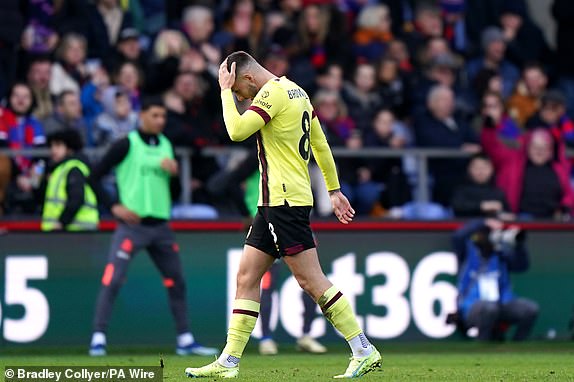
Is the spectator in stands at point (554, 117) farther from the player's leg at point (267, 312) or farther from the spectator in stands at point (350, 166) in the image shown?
the player's leg at point (267, 312)

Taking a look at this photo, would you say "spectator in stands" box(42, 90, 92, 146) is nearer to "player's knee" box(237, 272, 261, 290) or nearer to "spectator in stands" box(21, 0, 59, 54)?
"spectator in stands" box(21, 0, 59, 54)

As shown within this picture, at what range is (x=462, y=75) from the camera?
2072cm

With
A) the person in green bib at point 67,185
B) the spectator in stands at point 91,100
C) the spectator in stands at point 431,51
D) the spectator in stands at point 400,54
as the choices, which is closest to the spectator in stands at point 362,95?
the spectator in stands at point 400,54

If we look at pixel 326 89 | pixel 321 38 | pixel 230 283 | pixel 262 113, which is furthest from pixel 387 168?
pixel 262 113

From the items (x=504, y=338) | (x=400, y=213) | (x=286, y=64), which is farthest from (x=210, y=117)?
(x=504, y=338)

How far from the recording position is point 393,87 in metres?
19.4

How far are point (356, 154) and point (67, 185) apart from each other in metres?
3.50

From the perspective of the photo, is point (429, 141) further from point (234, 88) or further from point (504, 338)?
point (234, 88)

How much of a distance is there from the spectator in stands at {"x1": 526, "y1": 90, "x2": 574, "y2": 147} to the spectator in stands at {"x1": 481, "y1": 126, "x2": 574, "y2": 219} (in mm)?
888

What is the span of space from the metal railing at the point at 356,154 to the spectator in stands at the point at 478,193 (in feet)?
1.23

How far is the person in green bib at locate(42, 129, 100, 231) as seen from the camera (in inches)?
617

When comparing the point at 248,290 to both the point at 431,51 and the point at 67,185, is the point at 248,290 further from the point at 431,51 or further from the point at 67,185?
the point at 431,51

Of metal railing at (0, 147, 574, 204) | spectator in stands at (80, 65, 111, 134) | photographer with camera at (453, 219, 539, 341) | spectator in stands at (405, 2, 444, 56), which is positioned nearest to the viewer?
photographer with camera at (453, 219, 539, 341)

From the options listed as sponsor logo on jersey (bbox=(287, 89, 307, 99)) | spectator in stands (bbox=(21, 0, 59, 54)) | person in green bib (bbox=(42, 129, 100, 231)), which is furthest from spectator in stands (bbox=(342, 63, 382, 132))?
sponsor logo on jersey (bbox=(287, 89, 307, 99))
